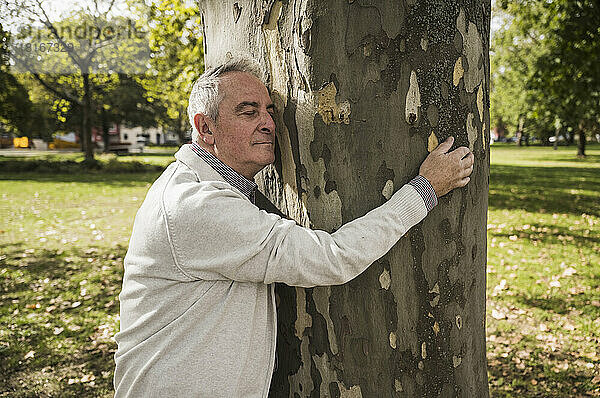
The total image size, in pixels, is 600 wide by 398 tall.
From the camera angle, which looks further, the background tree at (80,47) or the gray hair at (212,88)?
the background tree at (80,47)

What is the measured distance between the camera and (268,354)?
2213 mm

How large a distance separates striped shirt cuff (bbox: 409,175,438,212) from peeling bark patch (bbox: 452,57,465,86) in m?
0.40

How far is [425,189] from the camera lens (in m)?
2.07

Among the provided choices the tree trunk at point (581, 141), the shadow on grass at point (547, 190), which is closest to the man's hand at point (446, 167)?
the shadow on grass at point (547, 190)

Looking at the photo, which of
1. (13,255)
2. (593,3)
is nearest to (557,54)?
(593,3)

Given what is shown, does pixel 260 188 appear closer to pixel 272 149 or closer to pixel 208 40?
pixel 272 149

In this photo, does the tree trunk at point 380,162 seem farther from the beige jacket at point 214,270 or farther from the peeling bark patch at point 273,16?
the beige jacket at point 214,270

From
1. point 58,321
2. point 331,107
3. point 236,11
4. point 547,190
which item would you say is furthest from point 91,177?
point 331,107

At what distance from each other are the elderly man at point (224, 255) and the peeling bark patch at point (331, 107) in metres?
0.25

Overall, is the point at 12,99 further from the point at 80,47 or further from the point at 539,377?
the point at 539,377

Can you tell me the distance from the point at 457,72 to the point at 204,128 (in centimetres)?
105

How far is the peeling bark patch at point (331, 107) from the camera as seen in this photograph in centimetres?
208

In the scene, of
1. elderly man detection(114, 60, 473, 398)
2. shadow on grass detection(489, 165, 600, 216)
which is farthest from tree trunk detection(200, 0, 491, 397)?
shadow on grass detection(489, 165, 600, 216)

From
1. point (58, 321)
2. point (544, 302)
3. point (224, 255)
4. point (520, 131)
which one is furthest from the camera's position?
point (520, 131)
